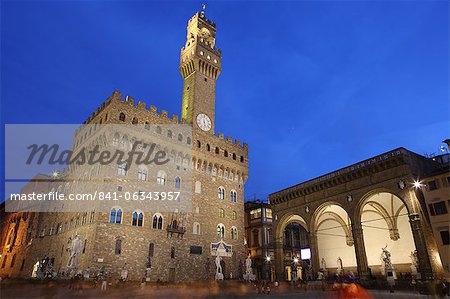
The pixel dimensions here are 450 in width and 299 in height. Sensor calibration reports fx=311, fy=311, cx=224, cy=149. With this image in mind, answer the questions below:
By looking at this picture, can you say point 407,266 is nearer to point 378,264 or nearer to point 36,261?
point 378,264

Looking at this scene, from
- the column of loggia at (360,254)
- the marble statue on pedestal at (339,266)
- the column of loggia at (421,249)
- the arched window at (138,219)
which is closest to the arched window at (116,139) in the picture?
the arched window at (138,219)

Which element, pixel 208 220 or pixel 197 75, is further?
pixel 197 75

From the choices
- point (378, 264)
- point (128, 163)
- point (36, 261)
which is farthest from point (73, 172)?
point (378, 264)

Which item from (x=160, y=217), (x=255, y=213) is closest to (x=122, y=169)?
(x=160, y=217)

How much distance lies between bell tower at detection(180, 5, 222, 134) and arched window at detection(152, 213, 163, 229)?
12.4 m

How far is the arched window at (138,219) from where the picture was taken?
3053 cm

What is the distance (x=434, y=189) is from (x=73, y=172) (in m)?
36.2

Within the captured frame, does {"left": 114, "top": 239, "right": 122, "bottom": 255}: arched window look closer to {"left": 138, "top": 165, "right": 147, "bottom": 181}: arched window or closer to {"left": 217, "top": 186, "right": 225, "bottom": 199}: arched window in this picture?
{"left": 138, "top": 165, "right": 147, "bottom": 181}: arched window

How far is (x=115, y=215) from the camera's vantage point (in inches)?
1150

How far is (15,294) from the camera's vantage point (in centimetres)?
1723

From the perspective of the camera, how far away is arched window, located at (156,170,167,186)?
1329 inches

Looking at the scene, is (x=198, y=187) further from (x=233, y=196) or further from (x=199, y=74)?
(x=199, y=74)

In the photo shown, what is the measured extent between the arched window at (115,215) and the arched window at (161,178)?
213 inches

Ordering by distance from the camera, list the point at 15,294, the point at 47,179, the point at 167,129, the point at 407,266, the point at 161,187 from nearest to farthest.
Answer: the point at 15,294
the point at 407,266
the point at 161,187
the point at 167,129
the point at 47,179
